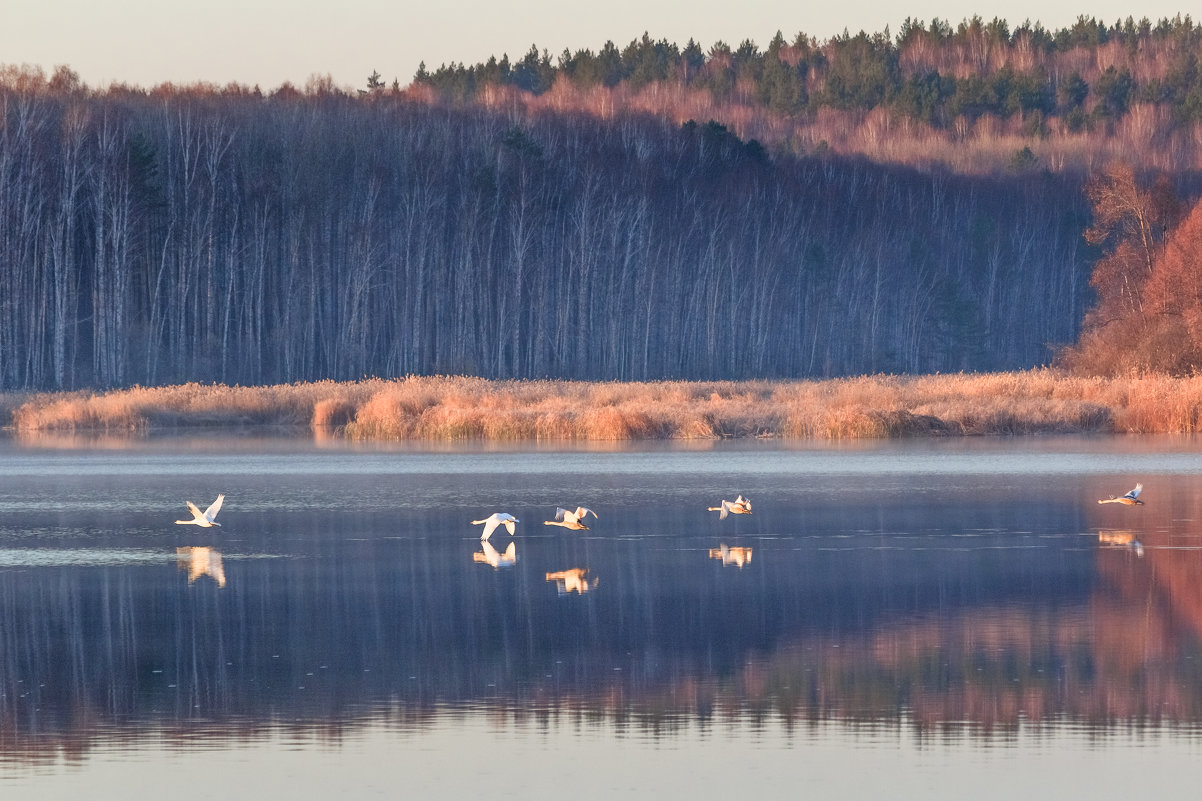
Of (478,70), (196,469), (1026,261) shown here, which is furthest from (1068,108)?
(196,469)

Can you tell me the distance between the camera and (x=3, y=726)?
997 centimetres

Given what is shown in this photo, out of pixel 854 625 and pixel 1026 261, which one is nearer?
pixel 854 625

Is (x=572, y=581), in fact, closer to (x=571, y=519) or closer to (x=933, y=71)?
(x=571, y=519)

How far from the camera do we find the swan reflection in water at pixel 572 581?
15545 millimetres

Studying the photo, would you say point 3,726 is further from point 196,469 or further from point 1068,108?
point 1068,108

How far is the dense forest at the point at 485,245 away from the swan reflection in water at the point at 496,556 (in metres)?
41.4

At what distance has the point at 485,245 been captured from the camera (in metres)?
81.6

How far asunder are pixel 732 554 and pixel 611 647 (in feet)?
19.5

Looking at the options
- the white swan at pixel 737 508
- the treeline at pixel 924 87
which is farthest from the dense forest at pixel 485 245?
the white swan at pixel 737 508

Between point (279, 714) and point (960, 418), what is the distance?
3350cm

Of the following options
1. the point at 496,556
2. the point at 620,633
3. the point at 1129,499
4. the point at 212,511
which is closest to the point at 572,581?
the point at 496,556

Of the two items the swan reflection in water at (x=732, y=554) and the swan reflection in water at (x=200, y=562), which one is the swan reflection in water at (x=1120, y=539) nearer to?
the swan reflection in water at (x=732, y=554)

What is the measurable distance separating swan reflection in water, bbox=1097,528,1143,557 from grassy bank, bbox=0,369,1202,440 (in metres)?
21.2

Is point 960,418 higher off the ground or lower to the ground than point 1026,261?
lower
